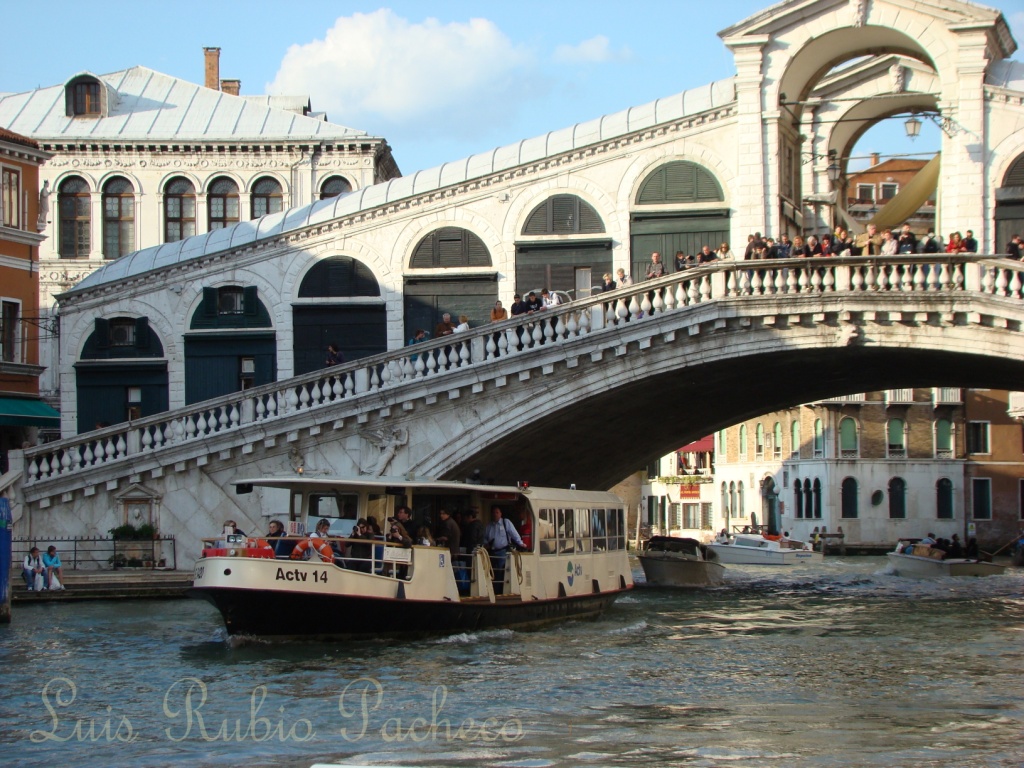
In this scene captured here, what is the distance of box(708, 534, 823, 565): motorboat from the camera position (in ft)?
158

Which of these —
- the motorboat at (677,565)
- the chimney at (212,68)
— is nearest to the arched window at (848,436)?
the motorboat at (677,565)

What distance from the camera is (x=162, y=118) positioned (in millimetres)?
44562

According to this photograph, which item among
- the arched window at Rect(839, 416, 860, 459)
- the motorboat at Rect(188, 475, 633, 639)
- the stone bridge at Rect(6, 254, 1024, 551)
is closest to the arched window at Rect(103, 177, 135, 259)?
the stone bridge at Rect(6, 254, 1024, 551)

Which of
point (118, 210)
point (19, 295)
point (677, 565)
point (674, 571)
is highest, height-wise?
point (118, 210)

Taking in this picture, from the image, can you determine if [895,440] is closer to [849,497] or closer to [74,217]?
[849,497]

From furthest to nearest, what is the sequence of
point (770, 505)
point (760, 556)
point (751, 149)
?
point (770, 505) < point (760, 556) < point (751, 149)

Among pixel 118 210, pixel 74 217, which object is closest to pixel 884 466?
pixel 118 210

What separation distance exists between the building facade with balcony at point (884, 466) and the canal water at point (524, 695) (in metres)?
33.3

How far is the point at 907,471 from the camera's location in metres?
58.4

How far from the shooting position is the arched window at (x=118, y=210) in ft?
143

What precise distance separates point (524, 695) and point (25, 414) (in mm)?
17844

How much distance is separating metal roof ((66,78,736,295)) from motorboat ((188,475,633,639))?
8.28 meters

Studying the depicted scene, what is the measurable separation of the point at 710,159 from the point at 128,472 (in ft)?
41.0

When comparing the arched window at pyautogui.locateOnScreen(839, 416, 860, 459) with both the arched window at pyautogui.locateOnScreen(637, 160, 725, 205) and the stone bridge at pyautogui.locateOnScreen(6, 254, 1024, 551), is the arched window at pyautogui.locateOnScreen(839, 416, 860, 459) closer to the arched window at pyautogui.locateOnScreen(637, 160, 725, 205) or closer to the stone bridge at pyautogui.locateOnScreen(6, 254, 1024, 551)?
the stone bridge at pyautogui.locateOnScreen(6, 254, 1024, 551)
